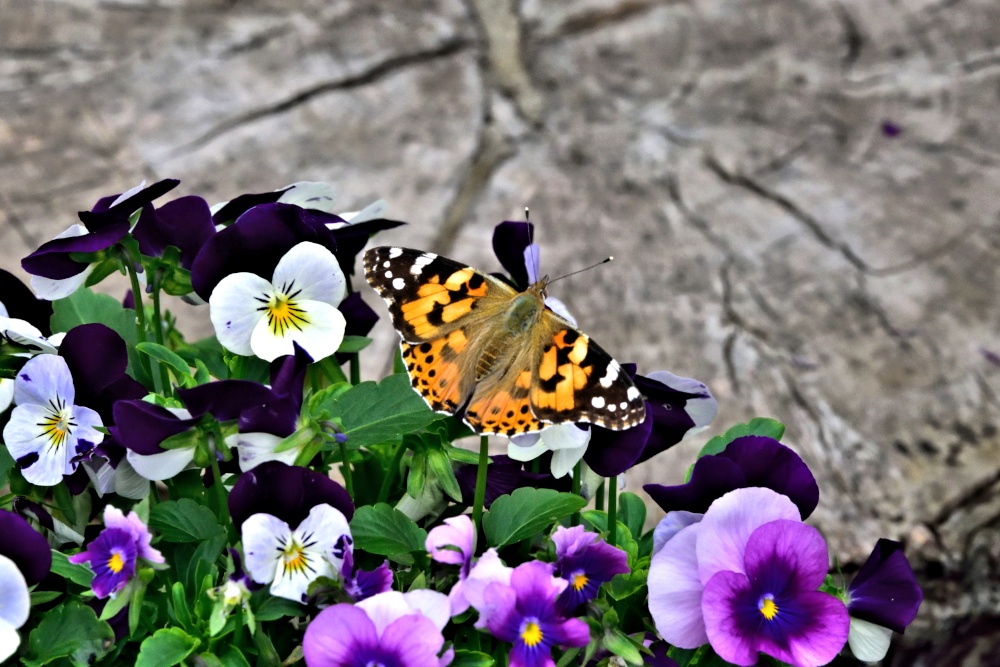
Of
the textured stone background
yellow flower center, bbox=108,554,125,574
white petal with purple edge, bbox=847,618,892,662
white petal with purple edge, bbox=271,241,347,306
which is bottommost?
the textured stone background

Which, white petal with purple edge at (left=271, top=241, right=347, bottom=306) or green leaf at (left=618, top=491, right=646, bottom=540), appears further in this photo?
green leaf at (left=618, top=491, right=646, bottom=540)

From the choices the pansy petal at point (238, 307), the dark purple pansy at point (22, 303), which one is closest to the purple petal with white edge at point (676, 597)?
the pansy petal at point (238, 307)

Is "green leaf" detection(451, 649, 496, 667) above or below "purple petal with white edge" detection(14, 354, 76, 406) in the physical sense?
below

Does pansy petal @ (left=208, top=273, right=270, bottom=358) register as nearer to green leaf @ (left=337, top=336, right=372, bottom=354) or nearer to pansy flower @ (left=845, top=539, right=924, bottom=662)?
green leaf @ (left=337, top=336, right=372, bottom=354)

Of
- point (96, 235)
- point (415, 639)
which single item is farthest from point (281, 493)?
point (96, 235)

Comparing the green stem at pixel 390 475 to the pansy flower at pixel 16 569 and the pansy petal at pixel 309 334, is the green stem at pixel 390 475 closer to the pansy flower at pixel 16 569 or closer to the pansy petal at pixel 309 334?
the pansy petal at pixel 309 334

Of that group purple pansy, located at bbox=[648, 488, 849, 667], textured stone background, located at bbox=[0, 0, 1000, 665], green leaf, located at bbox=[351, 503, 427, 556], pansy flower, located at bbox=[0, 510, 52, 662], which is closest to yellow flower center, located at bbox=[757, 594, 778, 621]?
purple pansy, located at bbox=[648, 488, 849, 667]

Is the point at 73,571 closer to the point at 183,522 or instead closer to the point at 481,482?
the point at 183,522
